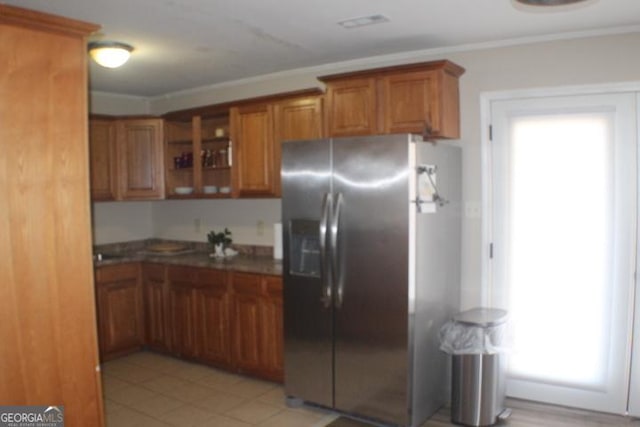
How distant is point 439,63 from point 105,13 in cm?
199

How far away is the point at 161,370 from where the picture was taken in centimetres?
461

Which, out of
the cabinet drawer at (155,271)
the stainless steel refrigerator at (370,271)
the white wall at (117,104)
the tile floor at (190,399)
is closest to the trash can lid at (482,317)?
the stainless steel refrigerator at (370,271)

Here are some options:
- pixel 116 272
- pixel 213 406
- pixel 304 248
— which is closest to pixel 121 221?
pixel 116 272

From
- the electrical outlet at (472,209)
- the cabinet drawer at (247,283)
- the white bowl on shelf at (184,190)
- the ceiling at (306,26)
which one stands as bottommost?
the cabinet drawer at (247,283)

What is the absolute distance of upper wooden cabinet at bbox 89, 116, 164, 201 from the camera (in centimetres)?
511

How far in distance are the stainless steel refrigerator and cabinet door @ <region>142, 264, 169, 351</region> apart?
1.61 m

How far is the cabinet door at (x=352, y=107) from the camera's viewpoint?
12.2 feet

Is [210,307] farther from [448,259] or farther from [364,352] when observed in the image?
[448,259]

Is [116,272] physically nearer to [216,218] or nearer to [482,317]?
[216,218]

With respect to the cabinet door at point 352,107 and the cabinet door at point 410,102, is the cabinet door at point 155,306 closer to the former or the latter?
the cabinet door at point 352,107

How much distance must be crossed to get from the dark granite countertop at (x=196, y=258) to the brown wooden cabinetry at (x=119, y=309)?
0.12 m

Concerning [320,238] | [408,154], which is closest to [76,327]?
[320,238]

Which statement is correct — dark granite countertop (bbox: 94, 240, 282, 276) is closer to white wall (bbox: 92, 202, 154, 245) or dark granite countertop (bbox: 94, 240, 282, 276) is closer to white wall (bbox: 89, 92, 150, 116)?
white wall (bbox: 92, 202, 154, 245)

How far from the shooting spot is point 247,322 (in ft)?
14.1
